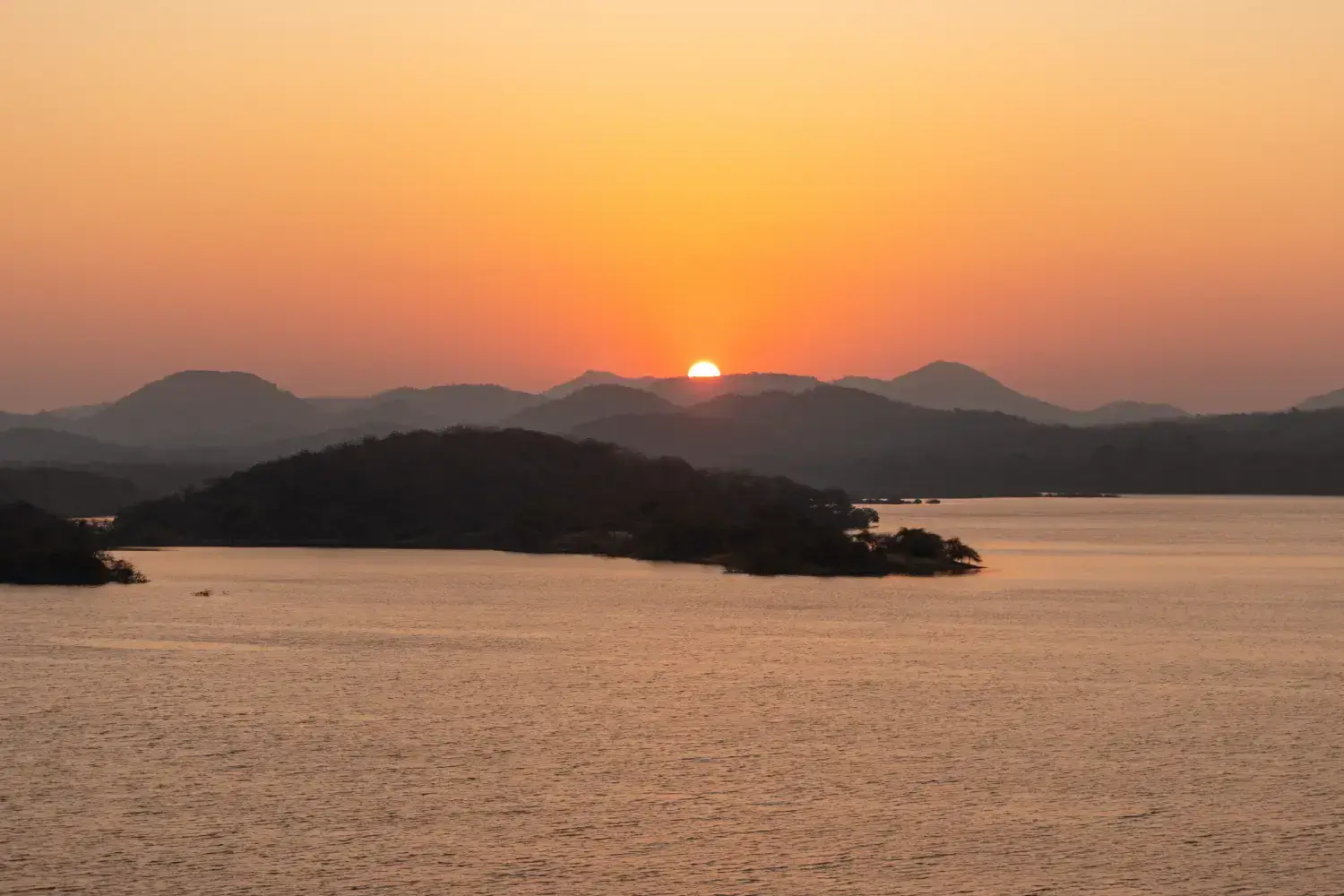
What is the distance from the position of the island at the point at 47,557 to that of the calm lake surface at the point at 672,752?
2905 cm

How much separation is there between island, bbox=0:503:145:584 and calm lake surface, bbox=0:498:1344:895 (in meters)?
29.0

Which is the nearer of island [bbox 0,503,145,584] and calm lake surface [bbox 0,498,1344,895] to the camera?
calm lake surface [bbox 0,498,1344,895]

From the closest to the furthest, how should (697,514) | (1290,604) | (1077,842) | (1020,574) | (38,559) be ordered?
(1077,842)
(1290,604)
(38,559)
(1020,574)
(697,514)

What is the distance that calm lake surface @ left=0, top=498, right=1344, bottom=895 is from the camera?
42938 mm

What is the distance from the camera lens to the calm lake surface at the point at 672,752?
42.9 meters

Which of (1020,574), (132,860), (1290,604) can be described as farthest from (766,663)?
(1020,574)

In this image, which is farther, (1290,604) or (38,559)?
(38,559)

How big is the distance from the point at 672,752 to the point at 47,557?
332ft

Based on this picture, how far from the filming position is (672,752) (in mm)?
58688

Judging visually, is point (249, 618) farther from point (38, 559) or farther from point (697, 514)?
point (697, 514)

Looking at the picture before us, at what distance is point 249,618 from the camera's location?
112m

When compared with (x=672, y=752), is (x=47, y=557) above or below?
above

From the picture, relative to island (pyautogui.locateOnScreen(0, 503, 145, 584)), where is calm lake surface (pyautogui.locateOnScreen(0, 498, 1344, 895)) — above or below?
below

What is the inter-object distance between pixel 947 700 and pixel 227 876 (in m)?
38.1
